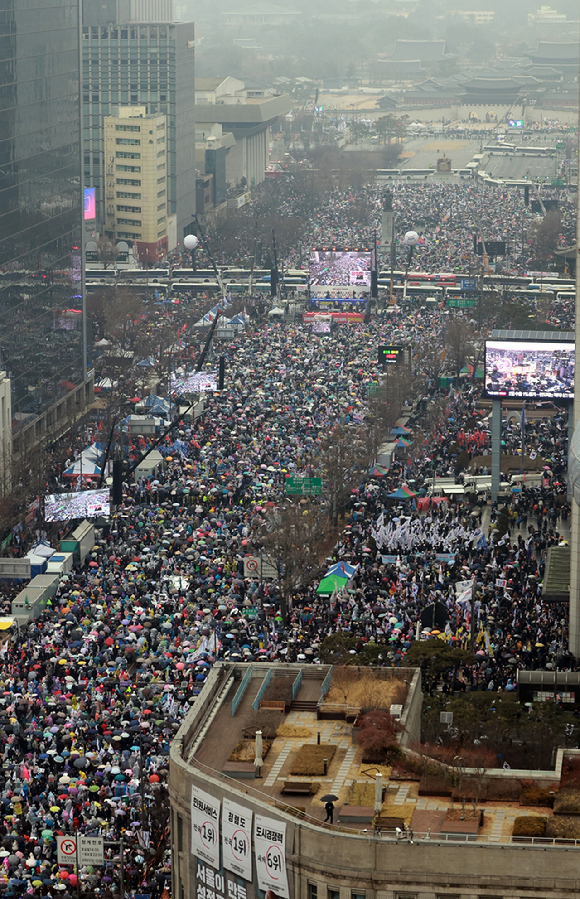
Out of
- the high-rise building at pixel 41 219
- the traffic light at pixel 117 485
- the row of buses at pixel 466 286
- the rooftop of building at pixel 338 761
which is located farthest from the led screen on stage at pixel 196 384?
the rooftop of building at pixel 338 761

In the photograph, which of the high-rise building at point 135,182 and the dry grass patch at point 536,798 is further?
the high-rise building at point 135,182

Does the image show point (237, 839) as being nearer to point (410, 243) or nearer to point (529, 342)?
point (529, 342)

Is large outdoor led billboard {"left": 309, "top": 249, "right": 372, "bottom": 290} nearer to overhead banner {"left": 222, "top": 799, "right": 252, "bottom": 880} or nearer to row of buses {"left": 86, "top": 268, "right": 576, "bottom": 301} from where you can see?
→ row of buses {"left": 86, "top": 268, "right": 576, "bottom": 301}

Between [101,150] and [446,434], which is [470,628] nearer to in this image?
[446,434]

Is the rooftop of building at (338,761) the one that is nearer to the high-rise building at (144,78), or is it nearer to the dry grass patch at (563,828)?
the dry grass patch at (563,828)

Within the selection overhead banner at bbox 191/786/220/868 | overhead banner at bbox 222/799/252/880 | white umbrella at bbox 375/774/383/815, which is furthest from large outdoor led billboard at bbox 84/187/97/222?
white umbrella at bbox 375/774/383/815
